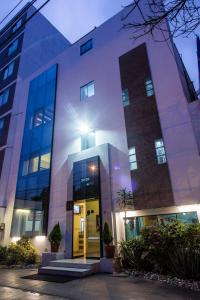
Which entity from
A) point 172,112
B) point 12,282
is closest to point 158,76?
point 172,112

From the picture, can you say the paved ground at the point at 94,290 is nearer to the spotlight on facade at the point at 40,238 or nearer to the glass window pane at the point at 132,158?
the spotlight on facade at the point at 40,238

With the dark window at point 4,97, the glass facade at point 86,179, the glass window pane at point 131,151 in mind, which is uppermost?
the dark window at point 4,97

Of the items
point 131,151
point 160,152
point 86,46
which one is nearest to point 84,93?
point 86,46

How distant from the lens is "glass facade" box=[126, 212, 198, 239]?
8.95 m

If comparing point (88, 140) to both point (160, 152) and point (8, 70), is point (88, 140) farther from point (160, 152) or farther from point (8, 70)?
point (8, 70)

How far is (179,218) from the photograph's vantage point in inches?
361

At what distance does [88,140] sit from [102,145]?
6.09 feet

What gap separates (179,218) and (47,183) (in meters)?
8.78

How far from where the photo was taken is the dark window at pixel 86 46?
55.6 feet

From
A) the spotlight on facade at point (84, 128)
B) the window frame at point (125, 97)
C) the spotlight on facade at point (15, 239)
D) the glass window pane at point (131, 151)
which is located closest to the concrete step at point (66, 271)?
the spotlight on facade at point (15, 239)

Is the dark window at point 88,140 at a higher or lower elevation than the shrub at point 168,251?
higher

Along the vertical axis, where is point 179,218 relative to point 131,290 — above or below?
above

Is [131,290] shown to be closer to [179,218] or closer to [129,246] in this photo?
[129,246]

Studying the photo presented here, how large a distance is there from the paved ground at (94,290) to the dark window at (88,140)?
779 centimetres
